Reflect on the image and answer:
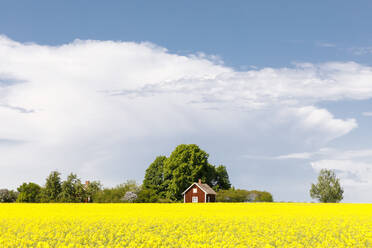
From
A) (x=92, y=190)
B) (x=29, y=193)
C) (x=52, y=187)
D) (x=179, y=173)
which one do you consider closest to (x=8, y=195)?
(x=29, y=193)

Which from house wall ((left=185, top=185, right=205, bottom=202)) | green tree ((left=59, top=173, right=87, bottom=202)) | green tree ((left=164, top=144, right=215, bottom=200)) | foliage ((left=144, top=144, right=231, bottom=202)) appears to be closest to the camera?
green tree ((left=59, top=173, right=87, bottom=202))

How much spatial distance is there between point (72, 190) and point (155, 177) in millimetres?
23561

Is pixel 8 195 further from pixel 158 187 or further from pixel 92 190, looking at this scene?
pixel 158 187

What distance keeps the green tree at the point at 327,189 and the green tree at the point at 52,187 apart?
60.4m

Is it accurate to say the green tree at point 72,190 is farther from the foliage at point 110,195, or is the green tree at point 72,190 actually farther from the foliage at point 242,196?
the foliage at point 242,196

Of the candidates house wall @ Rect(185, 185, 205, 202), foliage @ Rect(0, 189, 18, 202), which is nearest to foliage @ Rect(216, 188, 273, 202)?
house wall @ Rect(185, 185, 205, 202)

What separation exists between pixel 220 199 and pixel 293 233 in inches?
2510

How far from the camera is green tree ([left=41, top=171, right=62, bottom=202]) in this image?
247ft

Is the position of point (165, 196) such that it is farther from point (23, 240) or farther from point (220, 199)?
point (23, 240)

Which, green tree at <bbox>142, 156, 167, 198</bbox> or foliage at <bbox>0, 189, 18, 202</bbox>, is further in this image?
green tree at <bbox>142, 156, 167, 198</bbox>

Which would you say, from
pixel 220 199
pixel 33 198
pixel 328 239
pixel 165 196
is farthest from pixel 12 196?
pixel 328 239

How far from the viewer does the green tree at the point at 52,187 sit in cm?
7519

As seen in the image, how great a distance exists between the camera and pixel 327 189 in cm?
9800

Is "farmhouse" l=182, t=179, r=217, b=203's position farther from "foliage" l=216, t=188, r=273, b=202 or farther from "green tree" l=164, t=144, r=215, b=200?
"green tree" l=164, t=144, r=215, b=200
